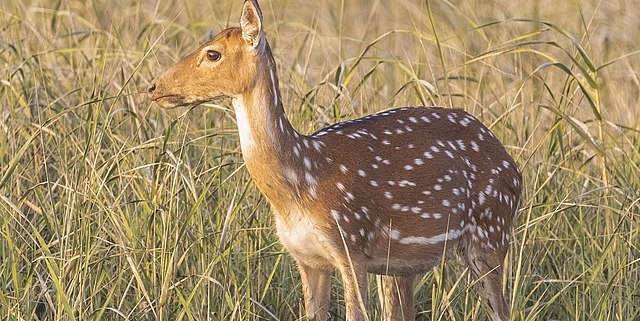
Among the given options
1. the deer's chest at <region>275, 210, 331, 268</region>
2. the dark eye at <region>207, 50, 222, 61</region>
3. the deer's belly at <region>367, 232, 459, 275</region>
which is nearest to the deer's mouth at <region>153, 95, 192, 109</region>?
the dark eye at <region>207, 50, 222, 61</region>

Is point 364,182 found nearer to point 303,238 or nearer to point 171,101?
point 303,238

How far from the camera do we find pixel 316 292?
5.37 m


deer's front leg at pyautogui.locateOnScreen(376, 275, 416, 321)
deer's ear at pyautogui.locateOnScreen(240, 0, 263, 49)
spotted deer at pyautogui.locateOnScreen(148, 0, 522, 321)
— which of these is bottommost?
deer's front leg at pyautogui.locateOnScreen(376, 275, 416, 321)

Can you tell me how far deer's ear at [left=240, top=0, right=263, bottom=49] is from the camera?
195 inches

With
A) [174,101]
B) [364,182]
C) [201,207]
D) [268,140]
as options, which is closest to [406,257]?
[364,182]

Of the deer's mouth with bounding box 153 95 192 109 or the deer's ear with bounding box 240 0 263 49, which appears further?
the deer's mouth with bounding box 153 95 192 109

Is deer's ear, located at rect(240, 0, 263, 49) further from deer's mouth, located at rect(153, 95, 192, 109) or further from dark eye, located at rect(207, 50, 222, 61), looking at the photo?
deer's mouth, located at rect(153, 95, 192, 109)

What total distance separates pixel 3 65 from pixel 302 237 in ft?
9.82

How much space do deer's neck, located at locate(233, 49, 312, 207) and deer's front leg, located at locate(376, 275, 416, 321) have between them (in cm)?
77

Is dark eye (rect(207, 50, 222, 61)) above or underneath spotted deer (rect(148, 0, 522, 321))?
above

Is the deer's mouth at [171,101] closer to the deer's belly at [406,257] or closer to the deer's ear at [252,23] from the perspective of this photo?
the deer's ear at [252,23]

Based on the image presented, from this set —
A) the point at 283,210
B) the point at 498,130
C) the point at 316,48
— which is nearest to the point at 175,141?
the point at 283,210

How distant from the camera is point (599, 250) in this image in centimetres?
599

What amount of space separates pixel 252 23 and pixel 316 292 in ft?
3.56
